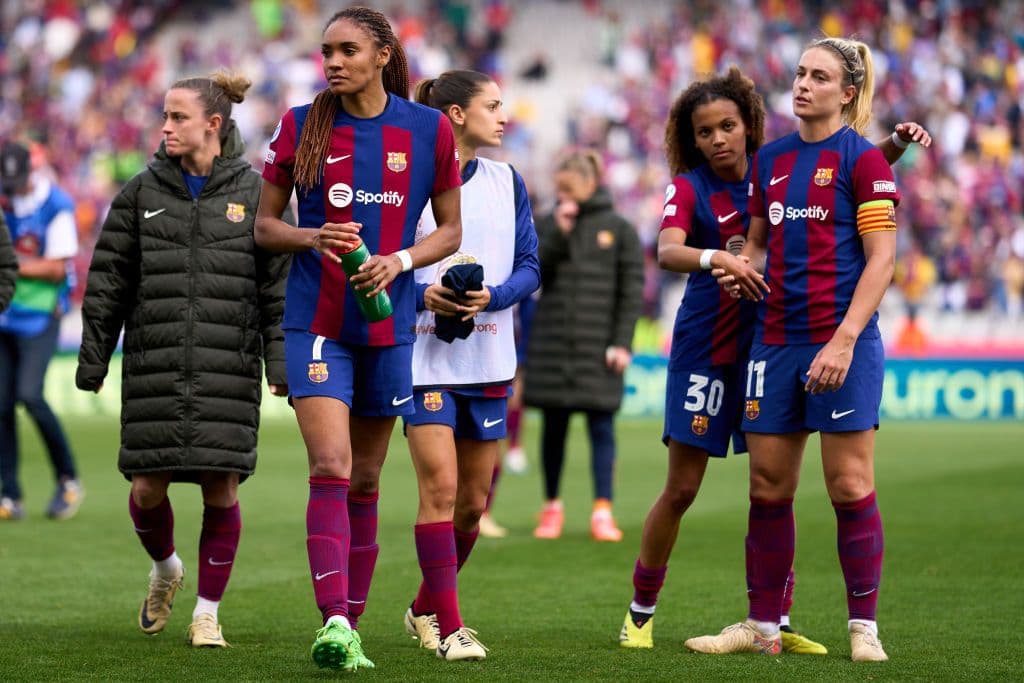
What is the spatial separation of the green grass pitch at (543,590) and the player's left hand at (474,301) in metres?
1.25

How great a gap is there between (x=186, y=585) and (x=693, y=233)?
3.39 metres

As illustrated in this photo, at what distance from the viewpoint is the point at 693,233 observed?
655 cm

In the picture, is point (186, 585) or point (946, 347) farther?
point (946, 347)

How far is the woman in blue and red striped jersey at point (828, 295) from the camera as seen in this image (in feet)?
19.3

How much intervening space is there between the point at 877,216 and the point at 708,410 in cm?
102

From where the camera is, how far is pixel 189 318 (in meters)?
6.43

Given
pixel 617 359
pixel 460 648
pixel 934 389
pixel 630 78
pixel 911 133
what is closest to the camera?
pixel 460 648

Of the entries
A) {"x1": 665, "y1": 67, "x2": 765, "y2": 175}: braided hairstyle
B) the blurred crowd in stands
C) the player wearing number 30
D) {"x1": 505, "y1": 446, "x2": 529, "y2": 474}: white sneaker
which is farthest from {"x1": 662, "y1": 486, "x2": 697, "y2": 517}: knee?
the blurred crowd in stands

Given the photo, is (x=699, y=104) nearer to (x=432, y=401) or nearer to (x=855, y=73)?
(x=855, y=73)

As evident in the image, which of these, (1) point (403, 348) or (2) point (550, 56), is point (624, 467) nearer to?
(1) point (403, 348)

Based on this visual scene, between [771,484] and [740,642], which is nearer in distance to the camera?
[771,484]

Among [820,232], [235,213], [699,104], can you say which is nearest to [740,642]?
[820,232]

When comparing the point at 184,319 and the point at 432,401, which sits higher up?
the point at 184,319

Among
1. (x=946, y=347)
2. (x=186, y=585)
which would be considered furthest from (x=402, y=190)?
(x=946, y=347)
